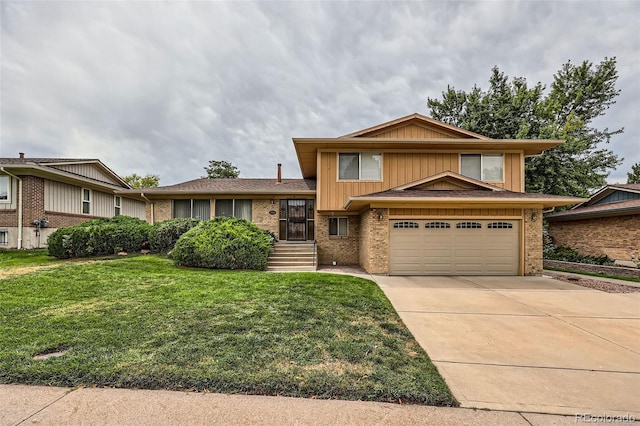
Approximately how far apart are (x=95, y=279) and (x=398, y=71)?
16.3 metres

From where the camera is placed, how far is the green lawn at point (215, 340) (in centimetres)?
276

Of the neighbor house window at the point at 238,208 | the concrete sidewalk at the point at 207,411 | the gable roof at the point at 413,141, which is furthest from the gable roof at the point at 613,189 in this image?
the neighbor house window at the point at 238,208

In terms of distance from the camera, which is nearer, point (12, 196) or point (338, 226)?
point (12, 196)

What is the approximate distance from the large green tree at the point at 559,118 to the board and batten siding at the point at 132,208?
23059 millimetres

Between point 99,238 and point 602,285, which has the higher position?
point 99,238

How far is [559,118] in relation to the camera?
2170cm

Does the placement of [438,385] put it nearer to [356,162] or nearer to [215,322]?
[215,322]

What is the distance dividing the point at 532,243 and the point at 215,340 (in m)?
10.8

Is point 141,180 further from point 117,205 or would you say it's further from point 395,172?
point 395,172

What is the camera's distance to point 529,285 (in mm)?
8391

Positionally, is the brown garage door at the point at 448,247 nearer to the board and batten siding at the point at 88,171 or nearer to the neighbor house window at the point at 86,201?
the neighbor house window at the point at 86,201

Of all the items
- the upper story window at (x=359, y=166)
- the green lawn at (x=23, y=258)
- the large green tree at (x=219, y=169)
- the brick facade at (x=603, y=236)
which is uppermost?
the large green tree at (x=219, y=169)

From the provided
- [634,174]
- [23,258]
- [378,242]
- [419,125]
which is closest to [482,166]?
[419,125]

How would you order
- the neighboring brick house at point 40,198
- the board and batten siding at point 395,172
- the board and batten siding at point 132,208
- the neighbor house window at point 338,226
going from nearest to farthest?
the board and batten siding at point 395,172 < the neighboring brick house at point 40,198 < the neighbor house window at point 338,226 < the board and batten siding at point 132,208
